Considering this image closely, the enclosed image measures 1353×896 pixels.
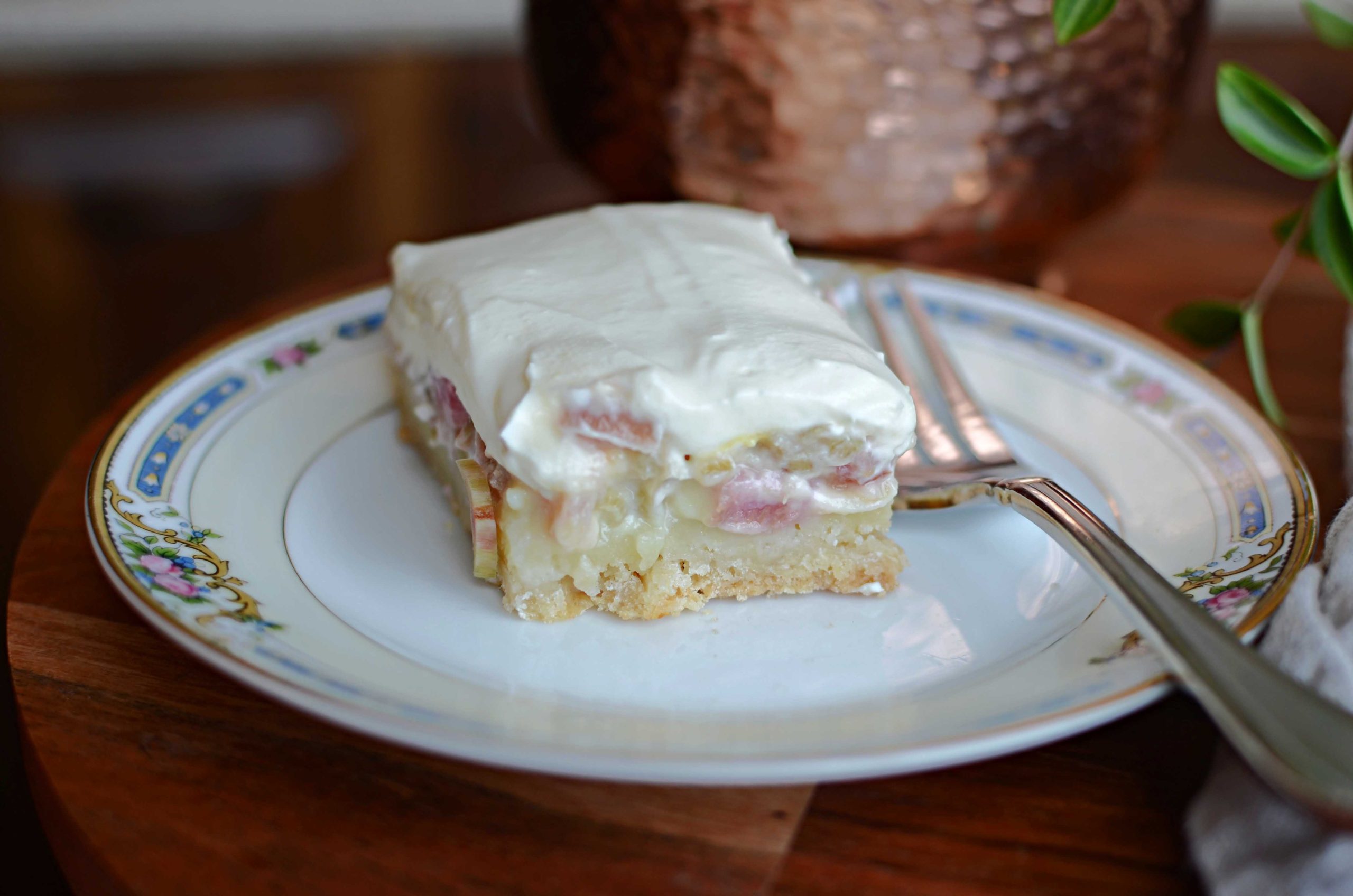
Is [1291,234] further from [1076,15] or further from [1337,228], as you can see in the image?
[1076,15]

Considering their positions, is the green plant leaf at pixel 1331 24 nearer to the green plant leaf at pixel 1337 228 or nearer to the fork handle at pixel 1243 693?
the green plant leaf at pixel 1337 228

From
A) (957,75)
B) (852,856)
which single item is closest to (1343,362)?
(957,75)

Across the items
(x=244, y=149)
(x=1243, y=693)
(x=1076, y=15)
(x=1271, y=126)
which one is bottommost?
(x=244, y=149)

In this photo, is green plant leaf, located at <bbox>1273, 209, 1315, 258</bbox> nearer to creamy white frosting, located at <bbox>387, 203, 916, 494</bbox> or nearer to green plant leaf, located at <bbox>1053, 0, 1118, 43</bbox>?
green plant leaf, located at <bbox>1053, 0, 1118, 43</bbox>

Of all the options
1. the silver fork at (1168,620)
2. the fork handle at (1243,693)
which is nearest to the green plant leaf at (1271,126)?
the silver fork at (1168,620)

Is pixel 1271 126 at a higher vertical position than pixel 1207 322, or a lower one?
higher

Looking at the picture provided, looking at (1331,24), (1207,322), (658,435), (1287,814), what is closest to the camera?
(1287,814)

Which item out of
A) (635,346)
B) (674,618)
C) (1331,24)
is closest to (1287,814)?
(674,618)
